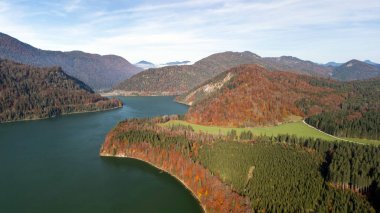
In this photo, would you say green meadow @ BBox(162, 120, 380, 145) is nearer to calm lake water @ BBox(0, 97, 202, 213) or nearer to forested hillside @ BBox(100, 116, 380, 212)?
forested hillside @ BBox(100, 116, 380, 212)

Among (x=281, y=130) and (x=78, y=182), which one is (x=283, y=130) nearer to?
(x=281, y=130)

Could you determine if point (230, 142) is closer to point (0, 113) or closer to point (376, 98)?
point (376, 98)

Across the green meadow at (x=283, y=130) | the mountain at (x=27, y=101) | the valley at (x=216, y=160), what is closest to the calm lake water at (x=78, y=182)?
the valley at (x=216, y=160)

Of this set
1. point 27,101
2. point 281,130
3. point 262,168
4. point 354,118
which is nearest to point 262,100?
point 281,130

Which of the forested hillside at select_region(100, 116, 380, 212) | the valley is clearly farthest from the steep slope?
the forested hillside at select_region(100, 116, 380, 212)

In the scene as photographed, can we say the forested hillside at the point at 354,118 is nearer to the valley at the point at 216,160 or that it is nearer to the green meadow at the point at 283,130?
the valley at the point at 216,160

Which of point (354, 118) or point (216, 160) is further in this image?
point (354, 118)

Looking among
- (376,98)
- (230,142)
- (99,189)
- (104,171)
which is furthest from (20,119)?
(376,98)
